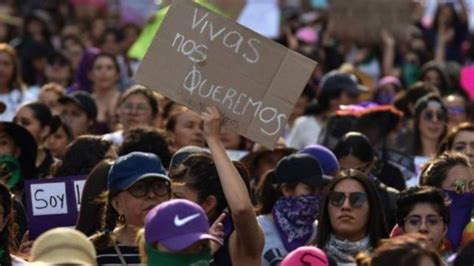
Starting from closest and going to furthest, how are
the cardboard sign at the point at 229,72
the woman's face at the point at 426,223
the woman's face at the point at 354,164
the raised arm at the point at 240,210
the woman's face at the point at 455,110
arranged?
the raised arm at the point at 240,210
the woman's face at the point at 426,223
the cardboard sign at the point at 229,72
the woman's face at the point at 354,164
the woman's face at the point at 455,110

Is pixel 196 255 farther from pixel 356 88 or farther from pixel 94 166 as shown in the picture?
pixel 356 88

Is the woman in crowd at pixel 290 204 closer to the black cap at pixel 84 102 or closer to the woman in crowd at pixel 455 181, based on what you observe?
the woman in crowd at pixel 455 181

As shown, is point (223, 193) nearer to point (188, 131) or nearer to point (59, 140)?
point (188, 131)

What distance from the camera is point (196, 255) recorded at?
7.11 meters

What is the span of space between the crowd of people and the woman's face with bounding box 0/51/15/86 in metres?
0.01

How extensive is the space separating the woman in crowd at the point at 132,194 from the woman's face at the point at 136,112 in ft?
15.4

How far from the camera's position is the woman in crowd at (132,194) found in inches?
319

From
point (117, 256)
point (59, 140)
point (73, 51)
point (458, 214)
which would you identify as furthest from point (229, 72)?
point (73, 51)

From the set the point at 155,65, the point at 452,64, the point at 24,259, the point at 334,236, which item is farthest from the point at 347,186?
the point at 452,64

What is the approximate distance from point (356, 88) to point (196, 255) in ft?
24.0

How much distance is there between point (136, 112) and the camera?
13039 millimetres

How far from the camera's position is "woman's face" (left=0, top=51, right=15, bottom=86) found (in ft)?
47.1

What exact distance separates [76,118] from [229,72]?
5.03 meters

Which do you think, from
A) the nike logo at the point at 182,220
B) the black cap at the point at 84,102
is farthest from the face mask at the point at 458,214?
the black cap at the point at 84,102
